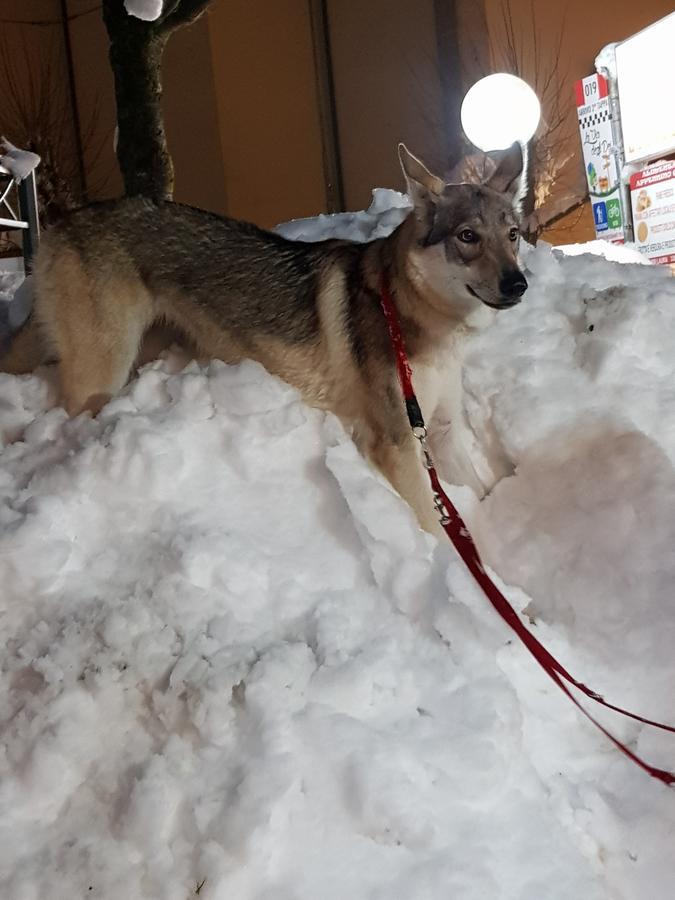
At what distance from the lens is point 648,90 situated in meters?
9.20

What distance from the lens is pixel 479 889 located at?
166 cm

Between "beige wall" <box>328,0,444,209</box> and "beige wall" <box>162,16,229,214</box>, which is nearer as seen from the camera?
"beige wall" <box>162,16,229,214</box>

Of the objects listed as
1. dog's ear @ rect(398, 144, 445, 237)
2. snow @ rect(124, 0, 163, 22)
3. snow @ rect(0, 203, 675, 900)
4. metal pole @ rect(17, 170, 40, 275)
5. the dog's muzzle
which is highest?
snow @ rect(124, 0, 163, 22)

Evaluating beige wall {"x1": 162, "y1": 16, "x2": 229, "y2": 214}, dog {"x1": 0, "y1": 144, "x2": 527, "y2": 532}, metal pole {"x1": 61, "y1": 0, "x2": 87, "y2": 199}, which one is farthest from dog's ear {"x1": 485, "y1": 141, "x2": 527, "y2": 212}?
metal pole {"x1": 61, "y1": 0, "x2": 87, "y2": 199}

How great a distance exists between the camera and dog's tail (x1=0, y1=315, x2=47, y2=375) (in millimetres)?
3326

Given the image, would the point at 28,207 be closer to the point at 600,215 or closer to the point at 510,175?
the point at 510,175

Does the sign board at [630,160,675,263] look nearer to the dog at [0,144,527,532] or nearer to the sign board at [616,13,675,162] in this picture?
the sign board at [616,13,675,162]

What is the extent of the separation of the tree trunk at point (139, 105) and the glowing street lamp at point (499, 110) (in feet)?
12.8

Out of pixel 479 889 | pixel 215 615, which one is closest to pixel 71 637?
pixel 215 615

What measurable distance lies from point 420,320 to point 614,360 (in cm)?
104

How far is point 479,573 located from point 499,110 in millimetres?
6701

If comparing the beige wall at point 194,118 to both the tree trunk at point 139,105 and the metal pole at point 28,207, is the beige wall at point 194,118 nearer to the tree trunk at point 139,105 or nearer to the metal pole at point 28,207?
the metal pole at point 28,207

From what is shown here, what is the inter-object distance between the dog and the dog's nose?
201mm

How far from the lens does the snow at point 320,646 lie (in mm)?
1736
